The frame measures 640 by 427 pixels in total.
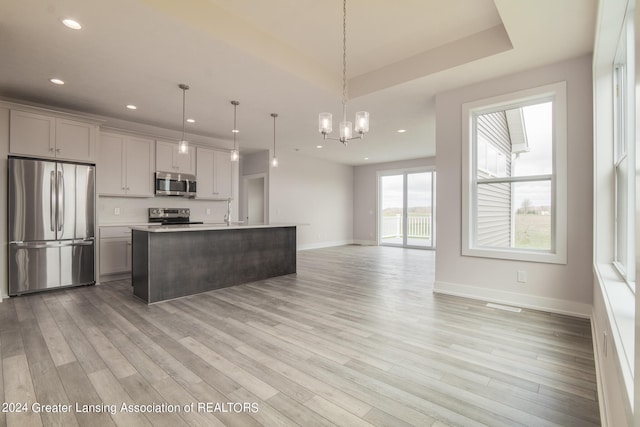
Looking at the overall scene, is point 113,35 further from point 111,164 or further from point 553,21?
point 553,21

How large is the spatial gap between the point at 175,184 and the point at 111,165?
1.05m

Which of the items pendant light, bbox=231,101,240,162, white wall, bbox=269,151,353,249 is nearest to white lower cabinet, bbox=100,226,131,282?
pendant light, bbox=231,101,240,162

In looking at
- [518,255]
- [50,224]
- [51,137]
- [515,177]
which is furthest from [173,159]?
[518,255]

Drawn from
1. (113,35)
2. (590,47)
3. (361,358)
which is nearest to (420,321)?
(361,358)

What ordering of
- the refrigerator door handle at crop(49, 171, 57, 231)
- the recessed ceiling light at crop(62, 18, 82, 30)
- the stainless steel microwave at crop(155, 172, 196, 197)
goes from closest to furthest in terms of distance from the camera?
1. the recessed ceiling light at crop(62, 18, 82, 30)
2. the refrigerator door handle at crop(49, 171, 57, 231)
3. the stainless steel microwave at crop(155, 172, 196, 197)

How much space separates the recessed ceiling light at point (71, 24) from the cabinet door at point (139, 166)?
2840 millimetres

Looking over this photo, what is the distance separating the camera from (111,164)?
4996 millimetres

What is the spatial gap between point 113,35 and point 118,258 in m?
3.55

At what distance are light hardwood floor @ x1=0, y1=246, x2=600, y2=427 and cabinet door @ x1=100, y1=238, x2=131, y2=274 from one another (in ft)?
3.55

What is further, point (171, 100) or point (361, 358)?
point (171, 100)

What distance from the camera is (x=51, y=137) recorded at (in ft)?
13.6

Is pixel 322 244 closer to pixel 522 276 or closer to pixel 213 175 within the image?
pixel 213 175

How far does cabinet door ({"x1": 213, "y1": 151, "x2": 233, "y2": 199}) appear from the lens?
6.42 metres

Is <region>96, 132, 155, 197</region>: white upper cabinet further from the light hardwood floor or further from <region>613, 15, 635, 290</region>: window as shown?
<region>613, 15, 635, 290</region>: window
